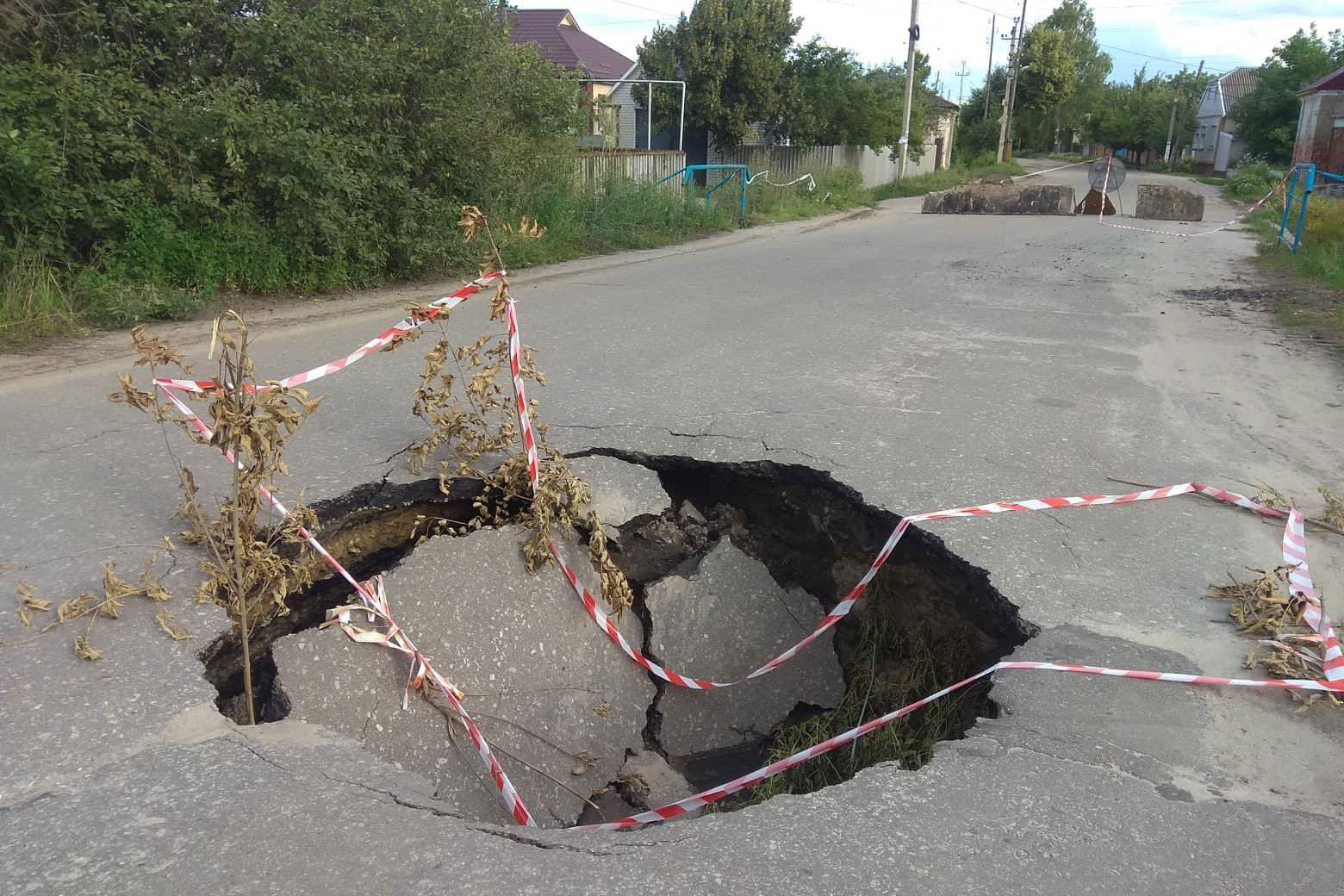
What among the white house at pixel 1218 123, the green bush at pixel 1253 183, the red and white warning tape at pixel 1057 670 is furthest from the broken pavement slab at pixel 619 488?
the white house at pixel 1218 123

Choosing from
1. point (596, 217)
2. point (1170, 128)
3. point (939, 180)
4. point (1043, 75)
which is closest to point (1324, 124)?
point (939, 180)

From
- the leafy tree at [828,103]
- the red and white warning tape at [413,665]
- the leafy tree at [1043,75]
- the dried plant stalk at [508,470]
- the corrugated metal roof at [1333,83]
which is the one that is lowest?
the red and white warning tape at [413,665]

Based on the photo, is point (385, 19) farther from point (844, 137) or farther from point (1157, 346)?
point (844, 137)

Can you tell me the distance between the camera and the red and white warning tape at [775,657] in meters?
3.16

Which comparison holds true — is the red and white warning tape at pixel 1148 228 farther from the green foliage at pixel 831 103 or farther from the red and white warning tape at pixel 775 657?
the red and white warning tape at pixel 775 657

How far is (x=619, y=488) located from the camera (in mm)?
4691

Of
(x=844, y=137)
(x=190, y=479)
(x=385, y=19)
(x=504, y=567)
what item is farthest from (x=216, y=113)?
(x=844, y=137)

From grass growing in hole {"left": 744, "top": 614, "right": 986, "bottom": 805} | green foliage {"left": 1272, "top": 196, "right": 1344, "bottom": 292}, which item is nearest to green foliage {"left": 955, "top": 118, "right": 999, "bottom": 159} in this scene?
green foliage {"left": 1272, "top": 196, "right": 1344, "bottom": 292}

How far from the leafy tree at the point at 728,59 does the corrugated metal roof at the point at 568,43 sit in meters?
4.21

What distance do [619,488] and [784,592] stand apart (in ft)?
3.11

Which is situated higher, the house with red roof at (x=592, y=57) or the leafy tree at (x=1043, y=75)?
the leafy tree at (x=1043, y=75)

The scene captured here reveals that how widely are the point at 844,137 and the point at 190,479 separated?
31543 millimetres

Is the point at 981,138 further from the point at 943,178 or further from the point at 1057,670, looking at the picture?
the point at 1057,670

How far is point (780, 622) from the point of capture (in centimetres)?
455
